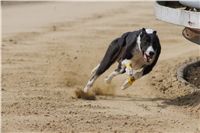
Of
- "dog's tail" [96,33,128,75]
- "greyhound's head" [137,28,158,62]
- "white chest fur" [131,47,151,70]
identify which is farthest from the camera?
"dog's tail" [96,33,128,75]

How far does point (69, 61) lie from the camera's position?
32.5ft

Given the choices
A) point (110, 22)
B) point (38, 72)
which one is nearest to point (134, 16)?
point (110, 22)

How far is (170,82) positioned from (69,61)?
2254 mm

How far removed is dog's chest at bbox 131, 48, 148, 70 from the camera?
23.9 feet

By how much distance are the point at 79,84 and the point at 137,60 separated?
1232mm

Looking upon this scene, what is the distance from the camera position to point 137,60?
7.39 meters

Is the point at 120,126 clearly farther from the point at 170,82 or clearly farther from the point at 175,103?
the point at 170,82

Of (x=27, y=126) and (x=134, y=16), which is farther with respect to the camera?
(x=134, y=16)

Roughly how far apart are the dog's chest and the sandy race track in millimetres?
438

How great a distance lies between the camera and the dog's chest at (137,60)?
7.30 m

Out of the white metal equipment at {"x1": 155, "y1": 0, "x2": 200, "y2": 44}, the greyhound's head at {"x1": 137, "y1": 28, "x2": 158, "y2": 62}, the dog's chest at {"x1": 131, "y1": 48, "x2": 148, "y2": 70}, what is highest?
the white metal equipment at {"x1": 155, "y1": 0, "x2": 200, "y2": 44}

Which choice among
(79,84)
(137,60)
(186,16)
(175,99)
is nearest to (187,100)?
(175,99)

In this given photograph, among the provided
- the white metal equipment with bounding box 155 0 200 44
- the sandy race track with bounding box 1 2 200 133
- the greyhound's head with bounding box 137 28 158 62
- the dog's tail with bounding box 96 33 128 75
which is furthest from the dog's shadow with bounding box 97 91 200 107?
the white metal equipment with bounding box 155 0 200 44

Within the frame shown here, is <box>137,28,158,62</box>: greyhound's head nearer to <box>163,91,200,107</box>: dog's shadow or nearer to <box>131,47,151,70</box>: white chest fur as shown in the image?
<box>131,47,151,70</box>: white chest fur
